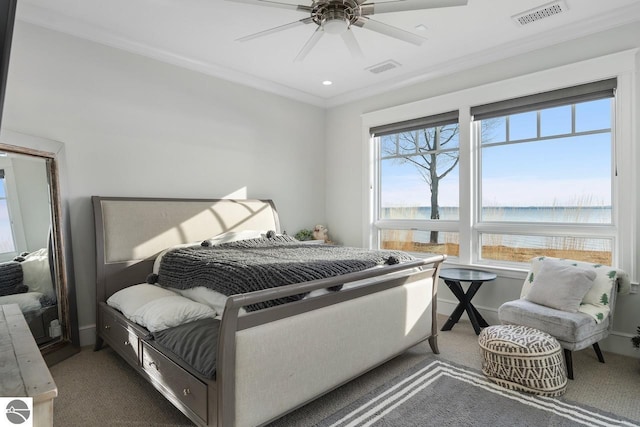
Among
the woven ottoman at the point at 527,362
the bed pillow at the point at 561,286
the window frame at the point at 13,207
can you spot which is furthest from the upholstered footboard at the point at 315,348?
the window frame at the point at 13,207

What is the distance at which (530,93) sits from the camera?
341 cm

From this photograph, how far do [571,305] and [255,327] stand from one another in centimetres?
230

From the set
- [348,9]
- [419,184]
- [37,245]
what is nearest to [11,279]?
[37,245]

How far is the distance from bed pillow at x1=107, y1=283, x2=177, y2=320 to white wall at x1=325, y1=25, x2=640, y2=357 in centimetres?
271

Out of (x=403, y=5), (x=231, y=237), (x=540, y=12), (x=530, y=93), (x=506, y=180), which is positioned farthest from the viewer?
(x=506, y=180)

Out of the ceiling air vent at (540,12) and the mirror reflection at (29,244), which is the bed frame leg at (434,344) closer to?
the ceiling air vent at (540,12)

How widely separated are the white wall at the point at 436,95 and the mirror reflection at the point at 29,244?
326cm

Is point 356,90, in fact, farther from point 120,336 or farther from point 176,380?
point 176,380

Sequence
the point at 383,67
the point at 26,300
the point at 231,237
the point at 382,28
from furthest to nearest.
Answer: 1. the point at 383,67
2. the point at 231,237
3. the point at 26,300
4. the point at 382,28

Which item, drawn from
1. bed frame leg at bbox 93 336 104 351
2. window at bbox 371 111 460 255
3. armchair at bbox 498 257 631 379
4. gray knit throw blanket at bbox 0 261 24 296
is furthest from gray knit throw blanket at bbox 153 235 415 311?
window at bbox 371 111 460 255

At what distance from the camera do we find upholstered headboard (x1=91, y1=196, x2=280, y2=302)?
3074 millimetres

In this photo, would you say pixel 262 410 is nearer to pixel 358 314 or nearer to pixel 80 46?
pixel 358 314

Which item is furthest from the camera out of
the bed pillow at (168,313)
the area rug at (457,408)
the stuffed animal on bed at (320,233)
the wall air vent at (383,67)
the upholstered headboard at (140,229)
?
the stuffed animal on bed at (320,233)

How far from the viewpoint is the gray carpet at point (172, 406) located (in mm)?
2064
